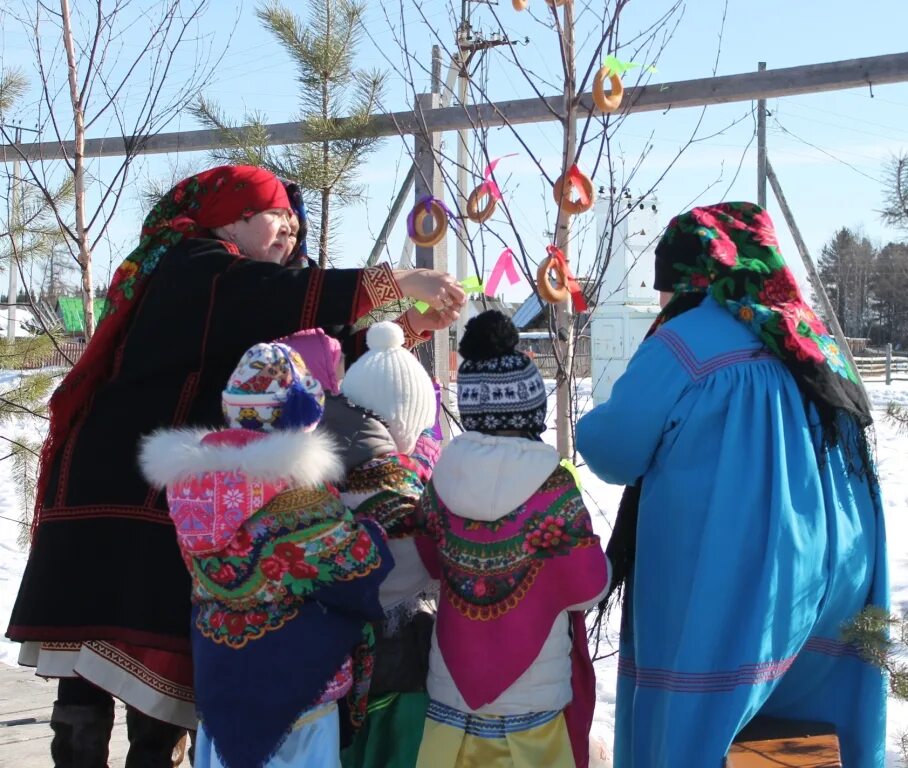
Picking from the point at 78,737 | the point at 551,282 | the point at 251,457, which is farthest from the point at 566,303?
the point at 78,737

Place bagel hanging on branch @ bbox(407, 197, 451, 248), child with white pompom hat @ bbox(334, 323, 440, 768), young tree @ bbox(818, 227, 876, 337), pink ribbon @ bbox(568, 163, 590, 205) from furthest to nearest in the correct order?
1. young tree @ bbox(818, 227, 876, 337)
2. bagel hanging on branch @ bbox(407, 197, 451, 248)
3. pink ribbon @ bbox(568, 163, 590, 205)
4. child with white pompom hat @ bbox(334, 323, 440, 768)

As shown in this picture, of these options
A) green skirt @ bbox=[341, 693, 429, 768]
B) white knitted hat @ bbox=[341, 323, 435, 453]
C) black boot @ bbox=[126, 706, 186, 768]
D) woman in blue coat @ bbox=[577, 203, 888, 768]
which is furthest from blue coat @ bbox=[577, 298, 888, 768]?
black boot @ bbox=[126, 706, 186, 768]

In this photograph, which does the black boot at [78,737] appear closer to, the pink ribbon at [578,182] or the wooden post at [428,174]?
the wooden post at [428,174]

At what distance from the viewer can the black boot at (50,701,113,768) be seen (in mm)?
2713

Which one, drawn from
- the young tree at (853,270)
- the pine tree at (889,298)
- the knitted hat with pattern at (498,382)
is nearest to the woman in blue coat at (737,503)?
the knitted hat with pattern at (498,382)

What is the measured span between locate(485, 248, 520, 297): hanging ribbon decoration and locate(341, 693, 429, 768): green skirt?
1178 millimetres

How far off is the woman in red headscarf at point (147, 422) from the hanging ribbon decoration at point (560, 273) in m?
0.26

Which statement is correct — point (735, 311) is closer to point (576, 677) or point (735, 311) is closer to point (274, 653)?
point (576, 677)

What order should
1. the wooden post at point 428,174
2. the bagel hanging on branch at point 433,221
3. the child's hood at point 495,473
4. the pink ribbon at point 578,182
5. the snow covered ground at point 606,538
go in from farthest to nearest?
1. the snow covered ground at point 606,538
2. the wooden post at point 428,174
3. the bagel hanging on branch at point 433,221
4. the pink ribbon at point 578,182
5. the child's hood at point 495,473

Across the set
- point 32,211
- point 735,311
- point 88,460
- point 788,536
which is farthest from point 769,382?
point 32,211

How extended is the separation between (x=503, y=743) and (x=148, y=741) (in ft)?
3.05

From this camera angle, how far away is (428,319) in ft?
10.0

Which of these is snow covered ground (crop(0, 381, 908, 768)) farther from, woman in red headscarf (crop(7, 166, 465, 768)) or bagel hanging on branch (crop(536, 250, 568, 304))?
woman in red headscarf (crop(7, 166, 465, 768))

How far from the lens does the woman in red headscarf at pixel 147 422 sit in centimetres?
262
